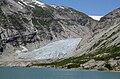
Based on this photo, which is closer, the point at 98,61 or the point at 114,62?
the point at 114,62

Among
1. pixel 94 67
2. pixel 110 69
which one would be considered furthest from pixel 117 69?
pixel 94 67

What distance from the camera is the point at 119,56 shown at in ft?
640

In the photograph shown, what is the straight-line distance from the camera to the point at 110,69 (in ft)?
571

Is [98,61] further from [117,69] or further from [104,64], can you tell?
[117,69]

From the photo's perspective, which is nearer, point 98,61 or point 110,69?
point 110,69

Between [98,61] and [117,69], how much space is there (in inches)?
1148

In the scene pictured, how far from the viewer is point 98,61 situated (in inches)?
7844

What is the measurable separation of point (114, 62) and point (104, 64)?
231 inches

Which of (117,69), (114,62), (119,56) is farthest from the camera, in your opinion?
(119,56)

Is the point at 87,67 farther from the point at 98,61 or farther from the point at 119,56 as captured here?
the point at 119,56

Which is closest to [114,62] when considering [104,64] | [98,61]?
[104,64]

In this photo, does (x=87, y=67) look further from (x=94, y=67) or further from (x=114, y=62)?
(x=114, y=62)

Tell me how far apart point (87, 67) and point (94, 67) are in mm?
9362

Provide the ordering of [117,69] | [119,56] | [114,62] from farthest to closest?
[119,56]
[114,62]
[117,69]
